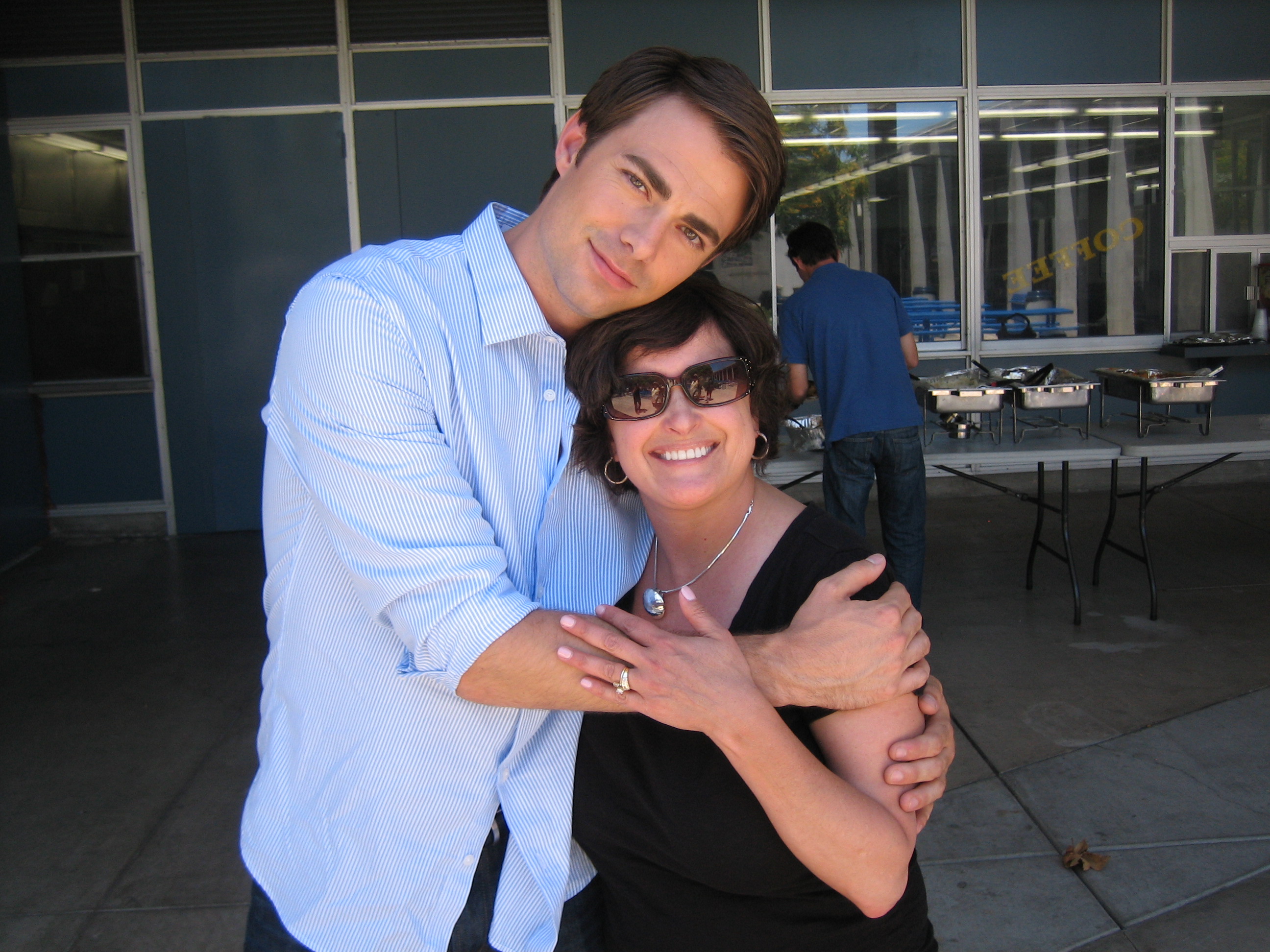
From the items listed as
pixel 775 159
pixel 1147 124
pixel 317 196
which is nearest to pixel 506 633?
pixel 775 159

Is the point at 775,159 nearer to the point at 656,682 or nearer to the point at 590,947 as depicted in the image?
the point at 656,682

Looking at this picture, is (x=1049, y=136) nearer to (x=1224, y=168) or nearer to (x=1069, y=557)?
(x=1224, y=168)

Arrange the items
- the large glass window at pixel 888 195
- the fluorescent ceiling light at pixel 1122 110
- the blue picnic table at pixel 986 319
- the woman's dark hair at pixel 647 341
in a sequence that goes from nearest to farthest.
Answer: the woman's dark hair at pixel 647 341, the large glass window at pixel 888 195, the fluorescent ceiling light at pixel 1122 110, the blue picnic table at pixel 986 319

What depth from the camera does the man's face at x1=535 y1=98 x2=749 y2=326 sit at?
1526mm

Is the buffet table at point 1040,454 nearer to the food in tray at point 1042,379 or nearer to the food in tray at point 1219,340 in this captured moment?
the food in tray at point 1042,379

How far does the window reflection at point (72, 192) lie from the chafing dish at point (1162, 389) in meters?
6.72

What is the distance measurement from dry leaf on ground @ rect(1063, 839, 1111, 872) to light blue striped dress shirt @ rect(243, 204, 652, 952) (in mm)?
2149

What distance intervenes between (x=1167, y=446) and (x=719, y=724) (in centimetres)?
457

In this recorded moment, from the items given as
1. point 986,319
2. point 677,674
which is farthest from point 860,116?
point 677,674

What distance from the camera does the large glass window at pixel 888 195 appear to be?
7570 mm

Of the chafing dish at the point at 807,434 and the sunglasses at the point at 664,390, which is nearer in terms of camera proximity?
the sunglasses at the point at 664,390

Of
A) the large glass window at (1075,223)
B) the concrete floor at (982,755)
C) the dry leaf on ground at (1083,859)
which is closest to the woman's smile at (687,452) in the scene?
the concrete floor at (982,755)

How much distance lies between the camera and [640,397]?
5.32 feet

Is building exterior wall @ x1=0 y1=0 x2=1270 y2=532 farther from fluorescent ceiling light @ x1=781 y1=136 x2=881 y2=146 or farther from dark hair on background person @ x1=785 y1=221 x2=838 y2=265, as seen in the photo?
dark hair on background person @ x1=785 y1=221 x2=838 y2=265
